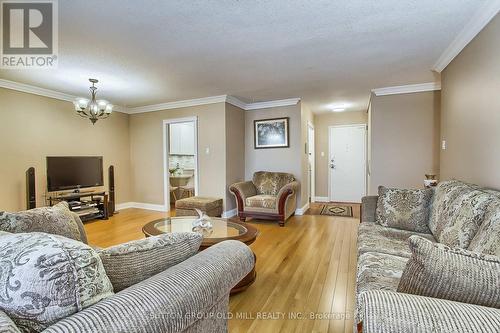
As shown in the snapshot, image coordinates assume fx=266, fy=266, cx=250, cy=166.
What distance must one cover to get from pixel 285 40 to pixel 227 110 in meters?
2.45

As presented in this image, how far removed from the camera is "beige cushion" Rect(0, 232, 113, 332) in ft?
2.06

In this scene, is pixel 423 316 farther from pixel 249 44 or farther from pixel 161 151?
pixel 161 151

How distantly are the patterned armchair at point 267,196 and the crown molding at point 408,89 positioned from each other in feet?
6.64

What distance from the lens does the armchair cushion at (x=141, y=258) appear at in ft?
2.90

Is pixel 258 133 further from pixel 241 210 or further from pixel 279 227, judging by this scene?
pixel 279 227

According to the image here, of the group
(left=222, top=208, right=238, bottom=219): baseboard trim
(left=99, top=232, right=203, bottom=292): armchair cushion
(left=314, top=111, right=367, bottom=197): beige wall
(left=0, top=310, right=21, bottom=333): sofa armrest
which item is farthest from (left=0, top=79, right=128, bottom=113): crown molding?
(left=314, top=111, right=367, bottom=197): beige wall

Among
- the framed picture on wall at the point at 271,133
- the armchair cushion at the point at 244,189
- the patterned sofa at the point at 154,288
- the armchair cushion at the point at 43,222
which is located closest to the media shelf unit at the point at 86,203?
the armchair cushion at the point at 244,189

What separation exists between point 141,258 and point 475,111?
9.78 ft

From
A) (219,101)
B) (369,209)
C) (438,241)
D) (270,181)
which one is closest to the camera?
(438,241)

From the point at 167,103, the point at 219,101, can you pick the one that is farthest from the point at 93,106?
the point at 219,101

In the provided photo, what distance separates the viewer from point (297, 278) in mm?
2404

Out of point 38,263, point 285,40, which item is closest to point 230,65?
point 285,40

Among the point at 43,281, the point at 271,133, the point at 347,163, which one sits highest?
the point at 271,133

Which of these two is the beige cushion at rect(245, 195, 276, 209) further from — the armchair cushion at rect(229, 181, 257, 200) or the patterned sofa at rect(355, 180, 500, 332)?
the patterned sofa at rect(355, 180, 500, 332)
